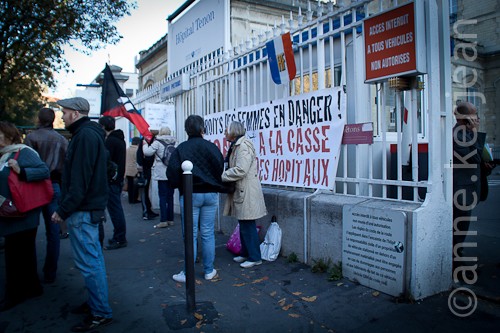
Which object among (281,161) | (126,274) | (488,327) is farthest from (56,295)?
(488,327)

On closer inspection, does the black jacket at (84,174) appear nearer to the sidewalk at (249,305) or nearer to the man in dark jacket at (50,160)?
the sidewalk at (249,305)

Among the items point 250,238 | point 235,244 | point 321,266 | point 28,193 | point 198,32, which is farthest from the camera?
point 198,32

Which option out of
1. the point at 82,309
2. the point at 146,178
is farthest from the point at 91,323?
the point at 146,178

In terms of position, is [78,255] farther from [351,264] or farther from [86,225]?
[351,264]

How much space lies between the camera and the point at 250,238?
490 centimetres

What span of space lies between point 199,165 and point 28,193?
1.76 metres

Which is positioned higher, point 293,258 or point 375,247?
point 375,247

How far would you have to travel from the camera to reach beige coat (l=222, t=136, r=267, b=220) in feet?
15.0

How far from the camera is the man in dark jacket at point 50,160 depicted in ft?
15.1

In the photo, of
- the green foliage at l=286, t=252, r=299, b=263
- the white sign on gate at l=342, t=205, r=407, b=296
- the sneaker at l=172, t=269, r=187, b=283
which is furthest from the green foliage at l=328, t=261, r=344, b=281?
the sneaker at l=172, t=269, r=187, b=283

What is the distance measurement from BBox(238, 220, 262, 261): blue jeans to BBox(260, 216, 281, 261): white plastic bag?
0.54 ft

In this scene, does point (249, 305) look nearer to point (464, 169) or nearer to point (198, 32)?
point (464, 169)

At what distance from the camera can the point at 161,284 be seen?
4.46 metres

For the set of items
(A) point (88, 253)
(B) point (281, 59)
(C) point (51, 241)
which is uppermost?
(B) point (281, 59)
